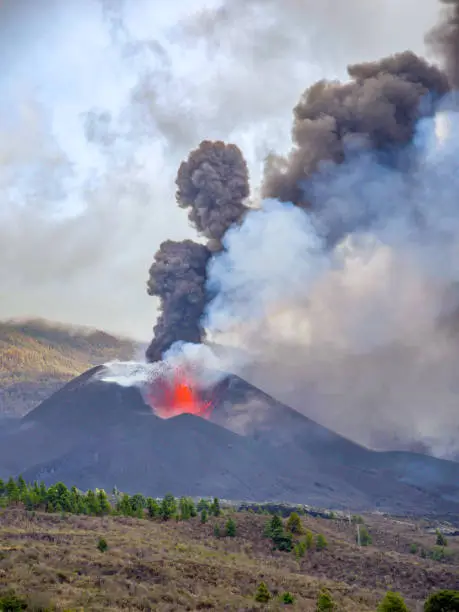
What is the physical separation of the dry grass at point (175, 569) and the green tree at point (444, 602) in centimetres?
528

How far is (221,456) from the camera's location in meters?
146

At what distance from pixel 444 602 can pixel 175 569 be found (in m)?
13.9

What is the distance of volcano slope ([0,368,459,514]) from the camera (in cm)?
13562

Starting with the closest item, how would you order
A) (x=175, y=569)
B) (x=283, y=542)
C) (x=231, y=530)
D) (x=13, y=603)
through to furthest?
(x=13, y=603) → (x=175, y=569) → (x=283, y=542) → (x=231, y=530)

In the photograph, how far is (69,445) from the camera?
15862 centimetres

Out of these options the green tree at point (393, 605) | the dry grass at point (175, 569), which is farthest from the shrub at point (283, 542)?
the green tree at point (393, 605)

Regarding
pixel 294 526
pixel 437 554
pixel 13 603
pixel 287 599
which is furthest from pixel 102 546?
pixel 437 554

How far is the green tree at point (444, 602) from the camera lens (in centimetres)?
2687

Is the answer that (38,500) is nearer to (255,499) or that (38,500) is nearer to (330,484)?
(255,499)

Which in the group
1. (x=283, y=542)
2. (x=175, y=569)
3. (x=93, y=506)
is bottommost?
(x=93, y=506)

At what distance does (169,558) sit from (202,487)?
310ft

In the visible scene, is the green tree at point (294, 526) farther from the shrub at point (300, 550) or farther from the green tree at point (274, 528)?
the shrub at point (300, 550)

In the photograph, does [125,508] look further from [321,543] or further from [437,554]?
[437,554]

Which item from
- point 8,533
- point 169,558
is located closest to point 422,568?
point 169,558
